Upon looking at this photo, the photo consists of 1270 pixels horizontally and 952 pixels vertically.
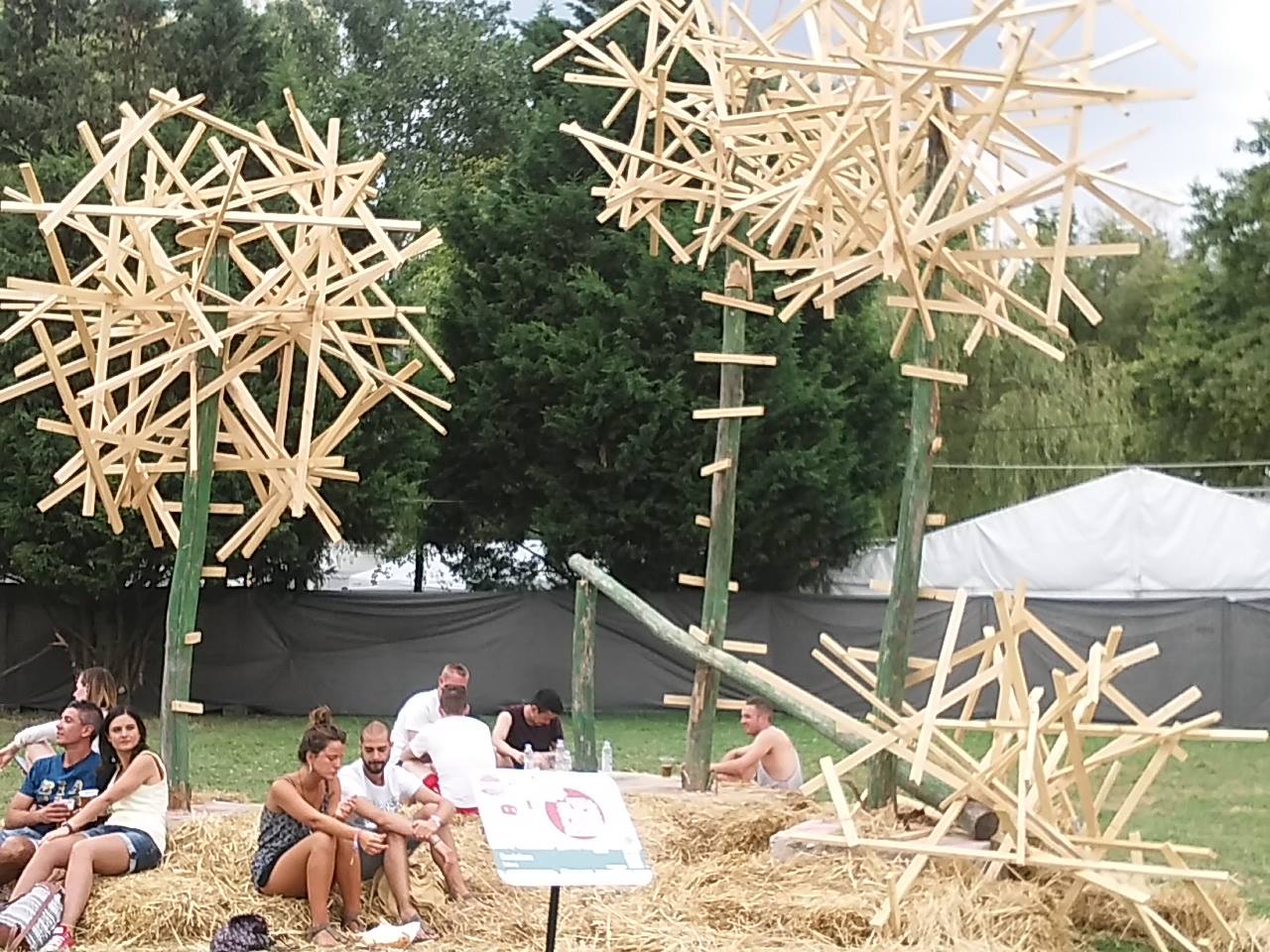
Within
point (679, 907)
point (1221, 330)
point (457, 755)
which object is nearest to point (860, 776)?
point (457, 755)

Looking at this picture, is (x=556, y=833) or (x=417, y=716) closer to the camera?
(x=556, y=833)

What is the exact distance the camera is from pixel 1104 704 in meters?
16.4

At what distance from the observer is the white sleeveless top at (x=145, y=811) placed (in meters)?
6.24

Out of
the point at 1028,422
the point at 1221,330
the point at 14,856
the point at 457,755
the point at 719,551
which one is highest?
the point at 1221,330

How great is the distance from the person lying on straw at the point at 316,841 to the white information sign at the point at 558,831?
1.00 meters

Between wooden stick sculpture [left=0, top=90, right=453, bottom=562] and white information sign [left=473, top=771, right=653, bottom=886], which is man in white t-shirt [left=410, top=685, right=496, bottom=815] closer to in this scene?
wooden stick sculpture [left=0, top=90, right=453, bottom=562]

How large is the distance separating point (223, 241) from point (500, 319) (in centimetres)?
1058

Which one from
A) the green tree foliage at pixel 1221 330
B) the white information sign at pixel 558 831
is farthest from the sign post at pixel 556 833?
the green tree foliage at pixel 1221 330

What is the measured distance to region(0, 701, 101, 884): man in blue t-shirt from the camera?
20.3ft

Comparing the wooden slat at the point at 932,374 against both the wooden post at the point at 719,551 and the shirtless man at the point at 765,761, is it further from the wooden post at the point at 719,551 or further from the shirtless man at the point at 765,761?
the shirtless man at the point at 765,761

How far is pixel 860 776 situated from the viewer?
30.6 feet

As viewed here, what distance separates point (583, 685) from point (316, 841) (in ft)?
8.98

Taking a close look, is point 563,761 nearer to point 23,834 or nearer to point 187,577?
point 187,577

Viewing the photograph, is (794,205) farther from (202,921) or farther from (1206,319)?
(1206,319)
